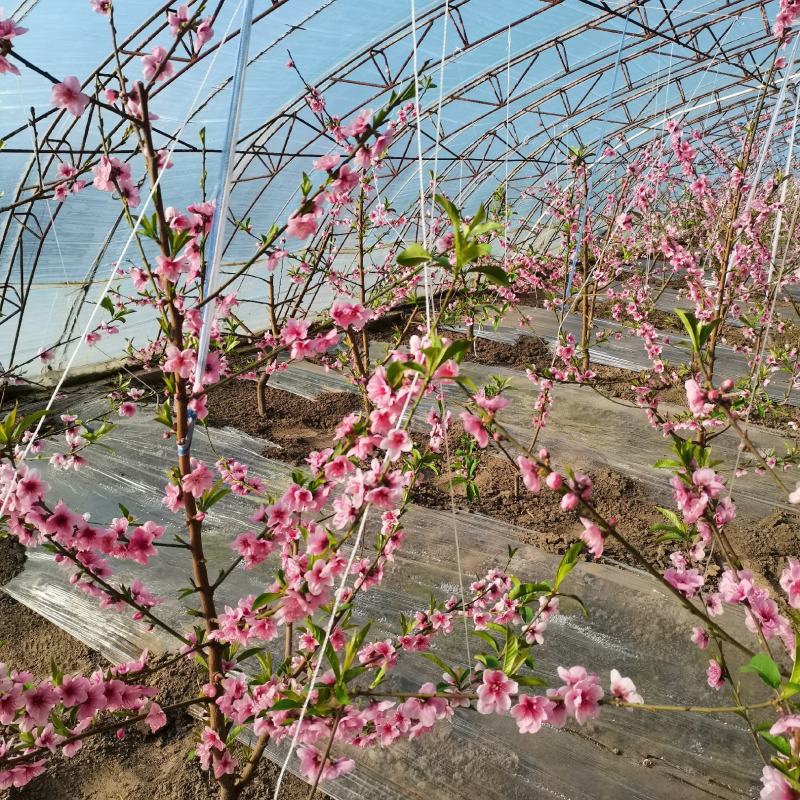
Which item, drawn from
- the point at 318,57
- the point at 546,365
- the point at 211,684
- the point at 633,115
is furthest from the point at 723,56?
the point at 211,684

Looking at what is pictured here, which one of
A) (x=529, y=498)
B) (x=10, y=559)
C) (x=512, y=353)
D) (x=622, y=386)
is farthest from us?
(x=512, y=353)

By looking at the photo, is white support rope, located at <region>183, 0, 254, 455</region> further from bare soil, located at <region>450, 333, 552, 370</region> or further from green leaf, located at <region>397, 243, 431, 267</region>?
bare soil, located at <region>450, 333, 552, 370</region>

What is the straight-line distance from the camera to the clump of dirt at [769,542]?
127 inches

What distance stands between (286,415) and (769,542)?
351 centimetres

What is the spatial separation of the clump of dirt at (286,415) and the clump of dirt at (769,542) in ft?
8.84

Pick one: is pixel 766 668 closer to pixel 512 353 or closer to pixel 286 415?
pixel 286 415

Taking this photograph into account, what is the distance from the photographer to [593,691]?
3.94 ft

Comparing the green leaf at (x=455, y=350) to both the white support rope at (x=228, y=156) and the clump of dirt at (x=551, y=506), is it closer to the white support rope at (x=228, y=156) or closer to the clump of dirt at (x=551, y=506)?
the white support rope at (x=228, y=156)

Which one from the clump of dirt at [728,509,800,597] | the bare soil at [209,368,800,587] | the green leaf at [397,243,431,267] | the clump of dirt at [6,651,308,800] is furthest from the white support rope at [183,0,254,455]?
the clump of dirt at [728,509,800,597]

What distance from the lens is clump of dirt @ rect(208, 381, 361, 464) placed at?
15.2ft

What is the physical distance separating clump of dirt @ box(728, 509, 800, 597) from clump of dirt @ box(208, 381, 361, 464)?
2.69 meters

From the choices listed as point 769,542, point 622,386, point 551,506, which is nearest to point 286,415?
point 551,506

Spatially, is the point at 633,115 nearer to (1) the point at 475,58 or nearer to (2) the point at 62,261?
(1) the point at 475,58

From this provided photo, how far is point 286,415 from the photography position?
5.20 meters
